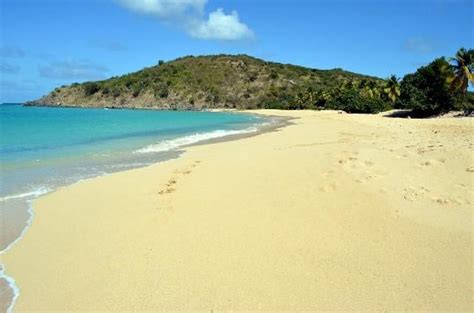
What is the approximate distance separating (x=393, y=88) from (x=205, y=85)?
3011 inches

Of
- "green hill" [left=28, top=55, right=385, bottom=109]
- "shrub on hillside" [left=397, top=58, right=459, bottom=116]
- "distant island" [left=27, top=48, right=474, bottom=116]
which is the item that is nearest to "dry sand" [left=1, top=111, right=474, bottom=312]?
"shrub on hillside" [left=397, top=58, right=459, bottom=116]

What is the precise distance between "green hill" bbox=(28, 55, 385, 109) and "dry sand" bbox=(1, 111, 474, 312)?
105 metres

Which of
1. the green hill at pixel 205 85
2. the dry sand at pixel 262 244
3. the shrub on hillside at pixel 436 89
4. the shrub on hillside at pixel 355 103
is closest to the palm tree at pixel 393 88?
the shrub on hillside at pixel 355 103

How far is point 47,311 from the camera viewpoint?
4277 mm

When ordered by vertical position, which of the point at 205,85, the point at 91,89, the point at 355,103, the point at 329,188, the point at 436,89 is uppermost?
the point at 205,85

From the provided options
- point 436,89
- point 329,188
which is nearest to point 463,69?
point 436,89

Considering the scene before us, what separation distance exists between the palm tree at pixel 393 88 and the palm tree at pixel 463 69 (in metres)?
24.6

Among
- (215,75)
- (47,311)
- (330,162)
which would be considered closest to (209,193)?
(330,162)

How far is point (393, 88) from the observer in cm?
6750

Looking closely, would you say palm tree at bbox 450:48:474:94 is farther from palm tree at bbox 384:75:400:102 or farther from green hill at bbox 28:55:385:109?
green hill at bbox 28:55:385:109

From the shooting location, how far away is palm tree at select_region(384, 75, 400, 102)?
2643 inches

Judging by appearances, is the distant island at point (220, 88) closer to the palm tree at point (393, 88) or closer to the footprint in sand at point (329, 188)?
the palm tree at point (393, 88)

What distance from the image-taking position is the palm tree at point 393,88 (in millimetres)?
67125

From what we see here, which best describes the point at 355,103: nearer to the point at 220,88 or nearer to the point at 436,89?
the point at 436,89
